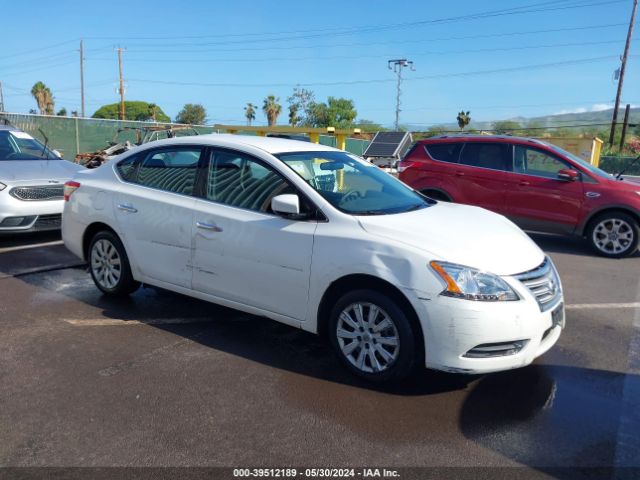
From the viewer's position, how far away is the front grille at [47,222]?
7.65 meters

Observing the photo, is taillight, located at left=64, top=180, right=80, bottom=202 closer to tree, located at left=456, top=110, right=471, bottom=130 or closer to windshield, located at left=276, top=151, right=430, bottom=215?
windshield, located at left=276, top=151, right=430, bottom=215

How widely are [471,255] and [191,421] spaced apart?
200cm

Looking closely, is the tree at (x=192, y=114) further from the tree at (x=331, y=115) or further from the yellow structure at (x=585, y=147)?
the yellow structure at (x=585, y=147)

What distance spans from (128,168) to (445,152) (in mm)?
5646

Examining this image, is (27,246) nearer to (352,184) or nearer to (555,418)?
(352,184)

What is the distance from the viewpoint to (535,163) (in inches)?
342

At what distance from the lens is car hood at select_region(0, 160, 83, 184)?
25.1 feet

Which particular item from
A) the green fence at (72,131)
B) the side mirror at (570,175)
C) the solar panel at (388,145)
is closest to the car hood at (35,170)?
the solar panel at (388,145)

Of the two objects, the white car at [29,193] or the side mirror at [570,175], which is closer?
the white car at [29,193]

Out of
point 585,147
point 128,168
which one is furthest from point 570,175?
point 585,147

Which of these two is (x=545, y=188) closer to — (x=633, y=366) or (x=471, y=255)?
(x=633, y=366)

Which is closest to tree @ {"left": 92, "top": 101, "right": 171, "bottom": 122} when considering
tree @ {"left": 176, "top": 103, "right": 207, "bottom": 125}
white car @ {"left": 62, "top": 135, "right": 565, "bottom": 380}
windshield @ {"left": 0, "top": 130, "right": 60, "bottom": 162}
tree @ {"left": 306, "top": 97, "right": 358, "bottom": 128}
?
tree @ {"left": 176, "top": 103, "right": 207, "bottom": 125}

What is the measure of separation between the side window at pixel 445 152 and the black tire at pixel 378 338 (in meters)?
6.03

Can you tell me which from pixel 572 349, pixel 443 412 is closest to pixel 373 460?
pixel 443 412
